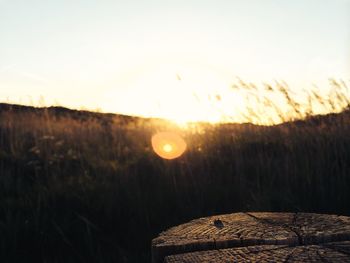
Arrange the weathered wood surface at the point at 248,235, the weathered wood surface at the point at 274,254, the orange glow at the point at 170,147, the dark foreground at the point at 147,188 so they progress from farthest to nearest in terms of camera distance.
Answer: the orange glow at the point at 170,147 → the dark foreground at the point at 147,188 → the weathered wood surface at the point at 248,235 → the weathered wood surface at the point at 274,254

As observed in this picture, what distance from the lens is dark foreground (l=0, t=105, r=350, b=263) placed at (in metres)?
3.26

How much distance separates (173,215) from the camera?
3.62 m

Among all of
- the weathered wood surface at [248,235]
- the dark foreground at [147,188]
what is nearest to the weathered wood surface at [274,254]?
the weathered wood surface at [248,235]

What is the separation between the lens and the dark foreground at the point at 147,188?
3.26m

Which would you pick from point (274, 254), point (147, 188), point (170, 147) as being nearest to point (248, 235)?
point (274, 254)

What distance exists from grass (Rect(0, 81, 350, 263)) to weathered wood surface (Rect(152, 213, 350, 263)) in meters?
1.44

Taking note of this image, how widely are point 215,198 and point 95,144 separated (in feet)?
8.76

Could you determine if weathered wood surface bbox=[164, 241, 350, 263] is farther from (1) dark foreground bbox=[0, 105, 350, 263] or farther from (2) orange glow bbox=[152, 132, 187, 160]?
(2) orange glow bbox=[152, 132, 187, 160]

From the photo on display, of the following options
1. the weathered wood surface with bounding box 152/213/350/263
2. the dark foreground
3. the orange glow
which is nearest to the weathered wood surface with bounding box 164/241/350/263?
the weathered wood surface with bounding box 152/213/350/263

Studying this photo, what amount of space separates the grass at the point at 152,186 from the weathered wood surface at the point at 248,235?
4.72 feet

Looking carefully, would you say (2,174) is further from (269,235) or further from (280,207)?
(269,235)

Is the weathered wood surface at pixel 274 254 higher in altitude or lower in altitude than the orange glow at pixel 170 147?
lower

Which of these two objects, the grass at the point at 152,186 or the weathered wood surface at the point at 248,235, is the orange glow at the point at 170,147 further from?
the weathered wood surface at the point at 248,235

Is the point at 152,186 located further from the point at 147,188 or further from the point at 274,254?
the point at 274,254
